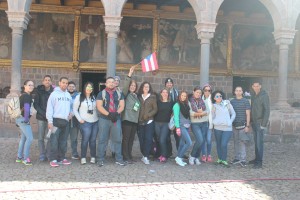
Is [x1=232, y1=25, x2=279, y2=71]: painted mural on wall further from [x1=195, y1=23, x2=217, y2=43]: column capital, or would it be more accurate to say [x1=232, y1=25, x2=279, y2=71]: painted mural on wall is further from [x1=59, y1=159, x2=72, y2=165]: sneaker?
[x1=59, y1=159, x2=72, y2=165]: sneaker

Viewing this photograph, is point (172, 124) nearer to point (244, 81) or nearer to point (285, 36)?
point (285, 36)

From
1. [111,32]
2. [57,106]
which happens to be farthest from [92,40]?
[57,106]

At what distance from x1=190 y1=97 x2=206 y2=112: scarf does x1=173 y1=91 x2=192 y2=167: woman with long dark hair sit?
103 mm

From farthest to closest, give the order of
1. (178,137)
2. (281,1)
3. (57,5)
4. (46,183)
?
(57,5) → (281,1) → (178,137) → (46,183)

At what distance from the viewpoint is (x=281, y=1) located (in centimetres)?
1067

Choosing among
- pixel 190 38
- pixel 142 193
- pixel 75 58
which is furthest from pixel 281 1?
pixel 142 193

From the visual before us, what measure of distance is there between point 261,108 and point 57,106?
3772 mm

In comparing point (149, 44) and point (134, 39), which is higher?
point (134, 39)

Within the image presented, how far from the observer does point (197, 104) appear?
6891 millimetres

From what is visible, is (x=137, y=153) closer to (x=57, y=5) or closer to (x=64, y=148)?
(x=64, y=148)

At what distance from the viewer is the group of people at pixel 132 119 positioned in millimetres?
6477

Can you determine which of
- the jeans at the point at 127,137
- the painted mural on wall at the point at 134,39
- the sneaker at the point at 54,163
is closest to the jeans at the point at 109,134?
the jeans at the point at 127,137

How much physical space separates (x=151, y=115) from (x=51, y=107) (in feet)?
5.94

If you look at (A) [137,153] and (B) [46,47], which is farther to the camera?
(B) [46,47]
